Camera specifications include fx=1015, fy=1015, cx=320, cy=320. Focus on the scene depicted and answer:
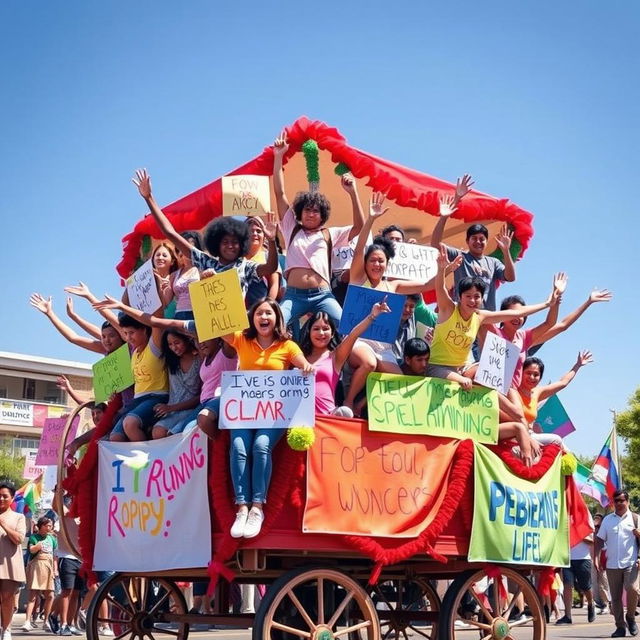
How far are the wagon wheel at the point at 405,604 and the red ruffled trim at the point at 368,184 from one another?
3521 mm

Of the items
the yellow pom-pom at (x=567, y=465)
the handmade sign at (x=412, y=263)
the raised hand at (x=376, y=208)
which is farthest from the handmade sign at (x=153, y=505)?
the yellow pom-pom at (x=567, y=465)

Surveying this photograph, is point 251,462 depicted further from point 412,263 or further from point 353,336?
point 412,263

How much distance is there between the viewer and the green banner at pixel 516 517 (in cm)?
786

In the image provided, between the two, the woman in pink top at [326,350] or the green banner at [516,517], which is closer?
the woman in pink top at [326,350]

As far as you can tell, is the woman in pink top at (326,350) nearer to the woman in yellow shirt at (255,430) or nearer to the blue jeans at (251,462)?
the woman in yellow shirt at (255,430)

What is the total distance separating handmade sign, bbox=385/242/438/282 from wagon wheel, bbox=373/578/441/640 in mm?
2676

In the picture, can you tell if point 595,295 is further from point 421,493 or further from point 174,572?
point 174,572

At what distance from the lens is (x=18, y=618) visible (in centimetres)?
1902

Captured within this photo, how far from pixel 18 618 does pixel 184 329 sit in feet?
42.5

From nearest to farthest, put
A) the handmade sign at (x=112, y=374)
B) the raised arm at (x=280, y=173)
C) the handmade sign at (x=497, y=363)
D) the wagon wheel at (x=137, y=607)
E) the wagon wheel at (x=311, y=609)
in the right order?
the wagon wheel at (x=311, y=609), the handmade sign at (x=497, y=363), the wagon wheel at (x=137, y=607), the handmade sign at (x=112, y=374), the raised arm at (x=280, y=173)

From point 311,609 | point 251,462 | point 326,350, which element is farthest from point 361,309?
point 311,609

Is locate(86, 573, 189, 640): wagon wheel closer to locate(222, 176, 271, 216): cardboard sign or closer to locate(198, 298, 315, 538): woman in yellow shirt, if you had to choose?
locate(198, 298, 315, 538): woman in yellow shirt

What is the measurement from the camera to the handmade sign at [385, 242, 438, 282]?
9180 mm

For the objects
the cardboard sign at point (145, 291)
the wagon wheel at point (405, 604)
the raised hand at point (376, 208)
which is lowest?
the wagon wheel at point (405, 604)
